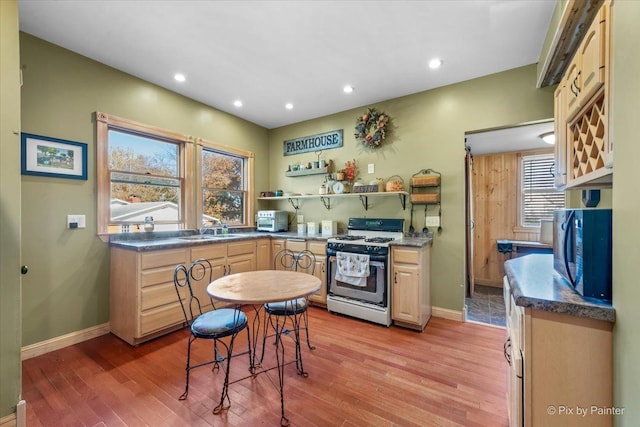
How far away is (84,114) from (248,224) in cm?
244

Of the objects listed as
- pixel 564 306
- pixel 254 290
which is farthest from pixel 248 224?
pixel 564 306

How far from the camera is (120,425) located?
1.57 meters

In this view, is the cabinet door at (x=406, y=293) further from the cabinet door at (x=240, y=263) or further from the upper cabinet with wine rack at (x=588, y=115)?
the cabinet door at (x=240, y=263)

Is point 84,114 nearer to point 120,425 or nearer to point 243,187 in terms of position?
point 243,187

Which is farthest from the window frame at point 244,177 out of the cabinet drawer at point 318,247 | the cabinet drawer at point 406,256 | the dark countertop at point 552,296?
the dark countertop at point 552,296

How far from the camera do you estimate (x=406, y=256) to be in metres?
2.86

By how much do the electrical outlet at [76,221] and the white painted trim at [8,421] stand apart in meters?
1.54

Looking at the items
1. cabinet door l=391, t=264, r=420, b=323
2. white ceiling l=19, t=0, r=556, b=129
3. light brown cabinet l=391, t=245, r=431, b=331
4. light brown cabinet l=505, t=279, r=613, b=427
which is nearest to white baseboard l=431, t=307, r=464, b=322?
light brown cabinet l=391, t=245, r=431, b=331

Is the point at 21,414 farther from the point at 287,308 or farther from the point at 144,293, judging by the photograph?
the point at 287,308

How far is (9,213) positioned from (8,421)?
1.23 meters

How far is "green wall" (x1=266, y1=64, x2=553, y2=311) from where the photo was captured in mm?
2803

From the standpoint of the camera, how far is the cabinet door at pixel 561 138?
59.1 inches

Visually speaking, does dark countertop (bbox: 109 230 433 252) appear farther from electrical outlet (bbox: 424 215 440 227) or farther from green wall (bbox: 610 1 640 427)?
green wall (bbox: 610 1 640 427)

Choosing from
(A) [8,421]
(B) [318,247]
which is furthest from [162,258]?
(B) [318,247]
